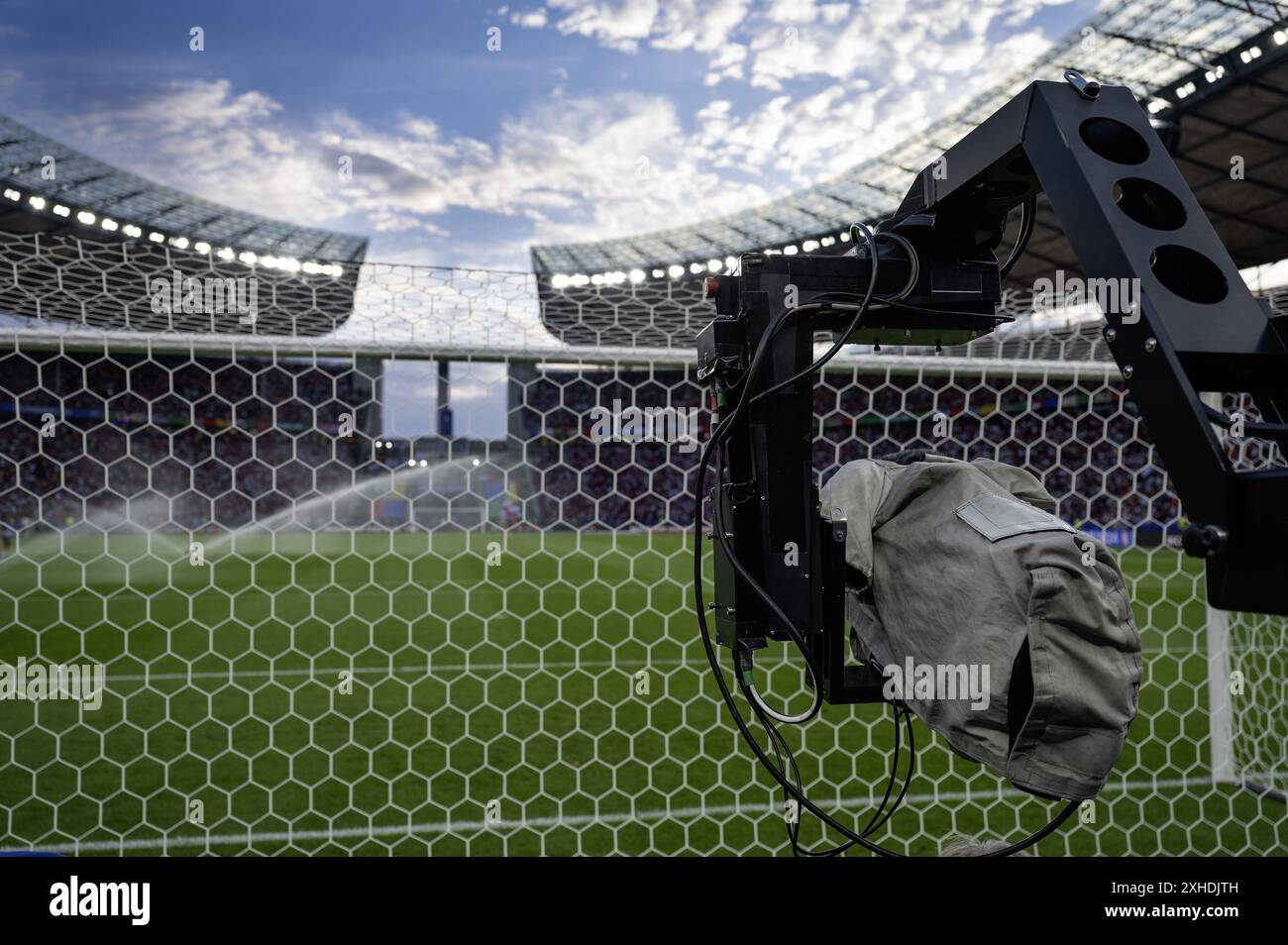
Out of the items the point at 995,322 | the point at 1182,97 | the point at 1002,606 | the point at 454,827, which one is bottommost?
the point at 454,827

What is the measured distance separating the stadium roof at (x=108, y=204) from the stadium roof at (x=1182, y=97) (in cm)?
1313

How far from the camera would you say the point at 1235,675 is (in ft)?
8.19

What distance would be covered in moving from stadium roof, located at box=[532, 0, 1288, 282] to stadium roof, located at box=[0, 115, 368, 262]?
13.1 metres

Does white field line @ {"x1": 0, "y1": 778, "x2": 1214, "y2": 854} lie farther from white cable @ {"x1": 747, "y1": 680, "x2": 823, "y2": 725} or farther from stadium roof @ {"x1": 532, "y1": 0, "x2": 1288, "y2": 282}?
stadium roof @ {"x1": 532, "y1": 0, "x2": 1288, "y2": 282}

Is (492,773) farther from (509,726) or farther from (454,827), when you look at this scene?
(509,726)

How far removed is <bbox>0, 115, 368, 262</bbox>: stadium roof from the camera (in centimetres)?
1584

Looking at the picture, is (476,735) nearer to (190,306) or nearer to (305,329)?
(305,329)

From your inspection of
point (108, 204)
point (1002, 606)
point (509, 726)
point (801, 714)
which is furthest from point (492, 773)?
point (108, 204)

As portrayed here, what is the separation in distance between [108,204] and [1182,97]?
2175 cm

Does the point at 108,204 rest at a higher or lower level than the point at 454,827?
higher

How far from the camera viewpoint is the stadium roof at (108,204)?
1584cm

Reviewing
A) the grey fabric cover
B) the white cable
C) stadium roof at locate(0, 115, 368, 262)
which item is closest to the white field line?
the white cable

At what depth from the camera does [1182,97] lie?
39.0ft
